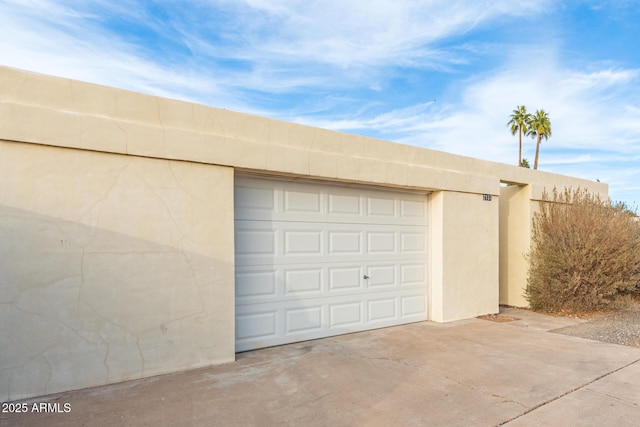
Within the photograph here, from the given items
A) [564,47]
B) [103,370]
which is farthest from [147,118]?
[564,47]

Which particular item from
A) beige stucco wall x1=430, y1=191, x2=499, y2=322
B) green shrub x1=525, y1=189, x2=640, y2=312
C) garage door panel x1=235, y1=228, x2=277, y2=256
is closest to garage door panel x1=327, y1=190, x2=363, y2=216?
garage door panel x1=235, y1=228, x2=277, y2=256

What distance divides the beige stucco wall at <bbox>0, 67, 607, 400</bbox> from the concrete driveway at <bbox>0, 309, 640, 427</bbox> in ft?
1.41

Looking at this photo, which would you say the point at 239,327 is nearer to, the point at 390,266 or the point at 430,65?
the point at 390,266

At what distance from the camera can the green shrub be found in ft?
26.5

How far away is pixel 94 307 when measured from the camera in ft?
13.2

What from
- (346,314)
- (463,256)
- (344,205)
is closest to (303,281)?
(346,314)

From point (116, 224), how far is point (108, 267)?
487mm

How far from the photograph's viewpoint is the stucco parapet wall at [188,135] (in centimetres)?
380

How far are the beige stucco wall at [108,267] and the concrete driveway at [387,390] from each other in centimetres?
32

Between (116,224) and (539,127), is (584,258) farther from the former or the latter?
(539,127)

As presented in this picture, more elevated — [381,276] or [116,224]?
[116,224]

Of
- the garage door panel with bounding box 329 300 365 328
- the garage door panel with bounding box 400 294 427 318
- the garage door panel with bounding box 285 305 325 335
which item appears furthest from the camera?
the garage door panel with bounding box 400 294 427 318

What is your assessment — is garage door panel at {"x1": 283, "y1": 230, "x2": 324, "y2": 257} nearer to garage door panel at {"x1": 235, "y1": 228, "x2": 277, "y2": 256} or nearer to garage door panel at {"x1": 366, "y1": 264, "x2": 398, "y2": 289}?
garage door panel at {"x1": 235, "y1": 228, "x2": 277, "y2": 256}

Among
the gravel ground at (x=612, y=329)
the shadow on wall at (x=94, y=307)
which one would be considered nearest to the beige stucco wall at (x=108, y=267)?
the shadow on wall at (x=94, y=307)
